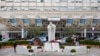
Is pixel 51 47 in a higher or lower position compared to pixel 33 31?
higher

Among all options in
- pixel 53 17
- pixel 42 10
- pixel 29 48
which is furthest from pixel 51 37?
pixel 42 10

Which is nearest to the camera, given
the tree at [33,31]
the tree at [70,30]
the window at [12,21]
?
the tree at [33,31]

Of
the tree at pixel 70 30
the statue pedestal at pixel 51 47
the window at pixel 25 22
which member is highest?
the statue pedestal at pixel 51 47

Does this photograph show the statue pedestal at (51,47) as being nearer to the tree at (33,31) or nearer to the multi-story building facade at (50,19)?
the tree at (33,31)

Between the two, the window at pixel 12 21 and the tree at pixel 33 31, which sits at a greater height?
the window at pixel 12 21

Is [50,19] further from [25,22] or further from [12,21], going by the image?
[12,21]

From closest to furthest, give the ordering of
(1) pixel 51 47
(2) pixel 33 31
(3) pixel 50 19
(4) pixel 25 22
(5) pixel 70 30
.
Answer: (1) pixel 51 47 → (2) pixel 33 31 → (5) pixel 70 30 → (3) pixel 50 19 → (4) pixel 25 22

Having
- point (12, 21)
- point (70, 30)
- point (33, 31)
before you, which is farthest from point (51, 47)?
point (12, 21)

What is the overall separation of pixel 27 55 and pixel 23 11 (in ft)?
116

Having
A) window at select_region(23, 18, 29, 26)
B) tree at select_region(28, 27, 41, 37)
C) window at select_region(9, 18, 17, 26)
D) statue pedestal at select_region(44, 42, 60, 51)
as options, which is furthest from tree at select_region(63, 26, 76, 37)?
statue pedestal at select_region(44, 42, 60, 51)

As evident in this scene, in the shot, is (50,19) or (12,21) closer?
(50,19)

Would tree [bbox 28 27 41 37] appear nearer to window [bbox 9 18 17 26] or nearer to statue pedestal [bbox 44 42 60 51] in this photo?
window [bbox 9 18 17 26]

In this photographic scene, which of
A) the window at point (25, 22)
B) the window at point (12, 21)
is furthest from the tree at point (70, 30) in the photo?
the window at point (12, 21)

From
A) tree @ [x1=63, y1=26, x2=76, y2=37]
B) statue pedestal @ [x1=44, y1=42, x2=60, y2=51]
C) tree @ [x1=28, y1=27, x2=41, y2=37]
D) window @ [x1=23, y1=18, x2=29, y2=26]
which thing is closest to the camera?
statue pedestal @ [x1=44, y1=42, x2=60, y2=51]
